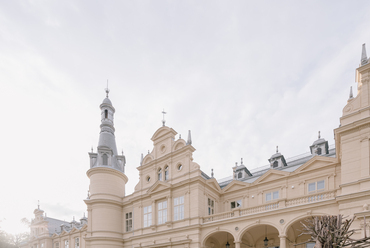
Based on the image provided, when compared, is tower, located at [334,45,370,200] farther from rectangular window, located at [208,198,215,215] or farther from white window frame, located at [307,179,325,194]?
rectangular window, located at [208,198,215,215]

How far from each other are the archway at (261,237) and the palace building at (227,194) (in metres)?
0.08

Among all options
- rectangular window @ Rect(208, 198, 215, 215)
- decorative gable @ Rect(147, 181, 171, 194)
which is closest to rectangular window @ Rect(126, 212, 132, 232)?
decorative gable @ Rect(147, 181, 171, 194)

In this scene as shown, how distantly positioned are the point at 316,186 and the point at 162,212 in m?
14.1

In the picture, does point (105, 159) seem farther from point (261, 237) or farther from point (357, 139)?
point (357, 139)

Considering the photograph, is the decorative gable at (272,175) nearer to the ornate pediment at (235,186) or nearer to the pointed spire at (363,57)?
the ornate pediment at (235,186)

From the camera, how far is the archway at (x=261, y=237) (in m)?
20.7

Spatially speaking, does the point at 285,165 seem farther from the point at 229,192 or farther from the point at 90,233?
the point at 90,233

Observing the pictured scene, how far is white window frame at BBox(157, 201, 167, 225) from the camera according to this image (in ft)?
81.5

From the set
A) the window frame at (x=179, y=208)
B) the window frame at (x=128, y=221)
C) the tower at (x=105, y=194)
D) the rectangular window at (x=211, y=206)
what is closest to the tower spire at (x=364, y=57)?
the rectangular window at (x=211, y=206)

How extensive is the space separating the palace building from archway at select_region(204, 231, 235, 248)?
0.09 meters

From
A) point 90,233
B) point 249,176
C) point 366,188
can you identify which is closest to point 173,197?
point 249,176

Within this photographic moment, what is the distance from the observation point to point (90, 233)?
28516 millimetres

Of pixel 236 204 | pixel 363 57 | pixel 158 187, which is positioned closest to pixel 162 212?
pixel 158 187

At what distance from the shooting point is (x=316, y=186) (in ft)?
65.8
